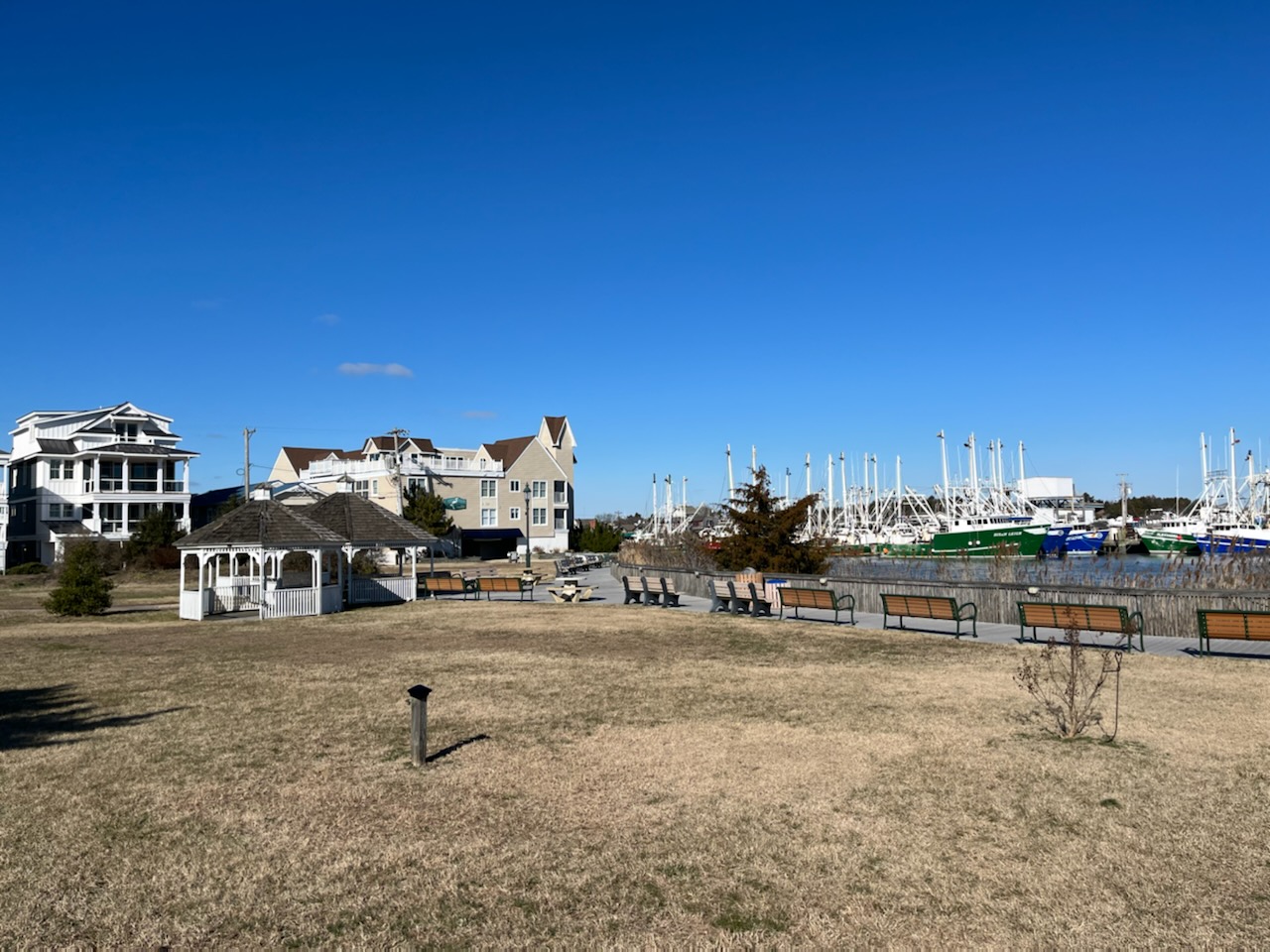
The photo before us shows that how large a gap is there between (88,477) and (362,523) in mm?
35225

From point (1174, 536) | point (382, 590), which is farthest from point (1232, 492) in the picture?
point (382, 590)

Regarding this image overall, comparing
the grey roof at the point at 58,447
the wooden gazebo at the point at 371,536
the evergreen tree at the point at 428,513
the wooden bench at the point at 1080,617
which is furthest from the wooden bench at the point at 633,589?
the grey roof at the point at 58,447

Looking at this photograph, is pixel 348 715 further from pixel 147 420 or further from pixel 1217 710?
pixel 147 420

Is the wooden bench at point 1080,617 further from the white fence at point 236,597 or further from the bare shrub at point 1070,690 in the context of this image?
the white fence at point 236,597

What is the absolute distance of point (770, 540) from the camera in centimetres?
2995

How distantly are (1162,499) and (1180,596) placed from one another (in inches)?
Result: 6330

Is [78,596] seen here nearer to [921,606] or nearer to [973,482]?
[921,606]

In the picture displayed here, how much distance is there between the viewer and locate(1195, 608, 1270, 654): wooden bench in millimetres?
14562

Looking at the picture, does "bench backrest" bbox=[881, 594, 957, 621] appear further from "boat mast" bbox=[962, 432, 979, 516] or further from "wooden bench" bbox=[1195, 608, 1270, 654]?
"boat mast" bbox=[962, 432, 979, 516]

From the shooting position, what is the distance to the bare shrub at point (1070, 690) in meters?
9.59

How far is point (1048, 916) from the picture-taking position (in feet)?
17.7

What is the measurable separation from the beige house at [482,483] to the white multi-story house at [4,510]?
65.0ft

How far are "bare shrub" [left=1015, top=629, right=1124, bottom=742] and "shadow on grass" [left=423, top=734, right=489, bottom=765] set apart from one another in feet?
19.0

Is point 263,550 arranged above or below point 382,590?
above
